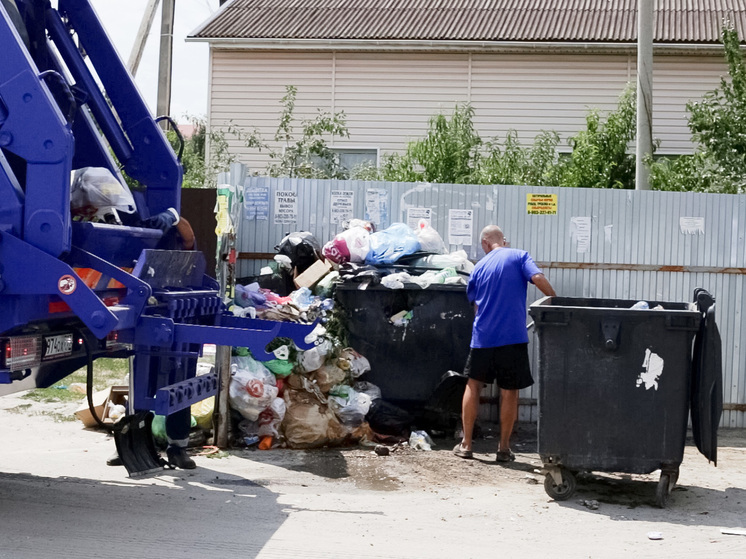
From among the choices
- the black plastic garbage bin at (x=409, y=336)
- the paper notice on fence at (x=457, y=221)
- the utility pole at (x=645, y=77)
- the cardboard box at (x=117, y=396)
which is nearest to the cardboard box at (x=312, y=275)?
the black plastic garbage bin at (x=409, y=336)

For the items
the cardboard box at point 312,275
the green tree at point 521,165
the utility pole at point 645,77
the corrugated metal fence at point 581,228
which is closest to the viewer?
the cardboard box at point 312,275

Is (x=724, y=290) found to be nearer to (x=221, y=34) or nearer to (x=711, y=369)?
(x=711, y=369)

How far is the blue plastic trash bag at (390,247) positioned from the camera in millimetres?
7926

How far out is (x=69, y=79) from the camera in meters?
6.01

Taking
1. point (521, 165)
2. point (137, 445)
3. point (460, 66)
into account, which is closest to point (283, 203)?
point (137, 445)

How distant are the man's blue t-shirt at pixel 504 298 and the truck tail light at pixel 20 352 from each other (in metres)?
3.28

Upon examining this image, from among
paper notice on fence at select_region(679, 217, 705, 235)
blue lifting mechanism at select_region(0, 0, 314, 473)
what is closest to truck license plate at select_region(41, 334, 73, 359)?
blue lifting mechanism at select_region(0, 0, 314, 473)

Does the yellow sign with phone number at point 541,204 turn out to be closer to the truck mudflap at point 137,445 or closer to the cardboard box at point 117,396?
the cardboard box at point 117,396

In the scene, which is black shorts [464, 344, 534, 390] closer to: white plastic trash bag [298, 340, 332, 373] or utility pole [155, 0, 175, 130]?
white plastic trash bag [298, 340, 332, 373]

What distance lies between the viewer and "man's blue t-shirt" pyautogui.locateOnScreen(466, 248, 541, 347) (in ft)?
22.8

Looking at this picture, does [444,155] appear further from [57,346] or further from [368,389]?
[57,346]

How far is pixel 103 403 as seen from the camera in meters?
7.77

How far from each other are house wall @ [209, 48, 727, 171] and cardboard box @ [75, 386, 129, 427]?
7.73 meters

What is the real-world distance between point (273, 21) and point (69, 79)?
10.0 m
